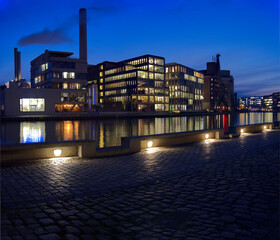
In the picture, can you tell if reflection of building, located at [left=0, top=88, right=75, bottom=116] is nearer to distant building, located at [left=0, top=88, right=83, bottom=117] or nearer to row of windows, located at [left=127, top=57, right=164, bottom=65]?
distant building, located at [left=0, top=88, right=83, bottom=117]

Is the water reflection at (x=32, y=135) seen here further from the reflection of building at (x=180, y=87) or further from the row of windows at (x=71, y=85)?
the reflection of building at (x=180, y=87)

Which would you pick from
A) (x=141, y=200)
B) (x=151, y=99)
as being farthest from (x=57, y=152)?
(x=151, y=99)

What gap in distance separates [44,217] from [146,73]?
399 ft

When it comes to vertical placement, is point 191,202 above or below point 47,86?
below

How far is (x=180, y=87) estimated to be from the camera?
14400cm

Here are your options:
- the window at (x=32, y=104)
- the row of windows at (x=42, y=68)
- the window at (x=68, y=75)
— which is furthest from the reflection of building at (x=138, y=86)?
the window at (x=32, y=104)

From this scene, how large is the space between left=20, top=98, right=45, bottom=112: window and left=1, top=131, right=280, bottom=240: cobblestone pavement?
83341 millimetres

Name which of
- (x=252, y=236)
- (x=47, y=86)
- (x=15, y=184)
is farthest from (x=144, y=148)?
(x=47, y=86)

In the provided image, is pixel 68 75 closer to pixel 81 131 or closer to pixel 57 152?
pixel 81 131

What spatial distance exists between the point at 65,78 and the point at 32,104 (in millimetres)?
16428

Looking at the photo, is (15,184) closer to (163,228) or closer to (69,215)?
(69,215)

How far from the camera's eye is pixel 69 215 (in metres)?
5.70

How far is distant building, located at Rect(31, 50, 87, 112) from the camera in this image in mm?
94500

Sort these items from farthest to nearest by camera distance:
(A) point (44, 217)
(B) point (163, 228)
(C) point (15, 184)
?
(C) point (15, 184), (A) point (44, 217), (B) point (163, 228)
